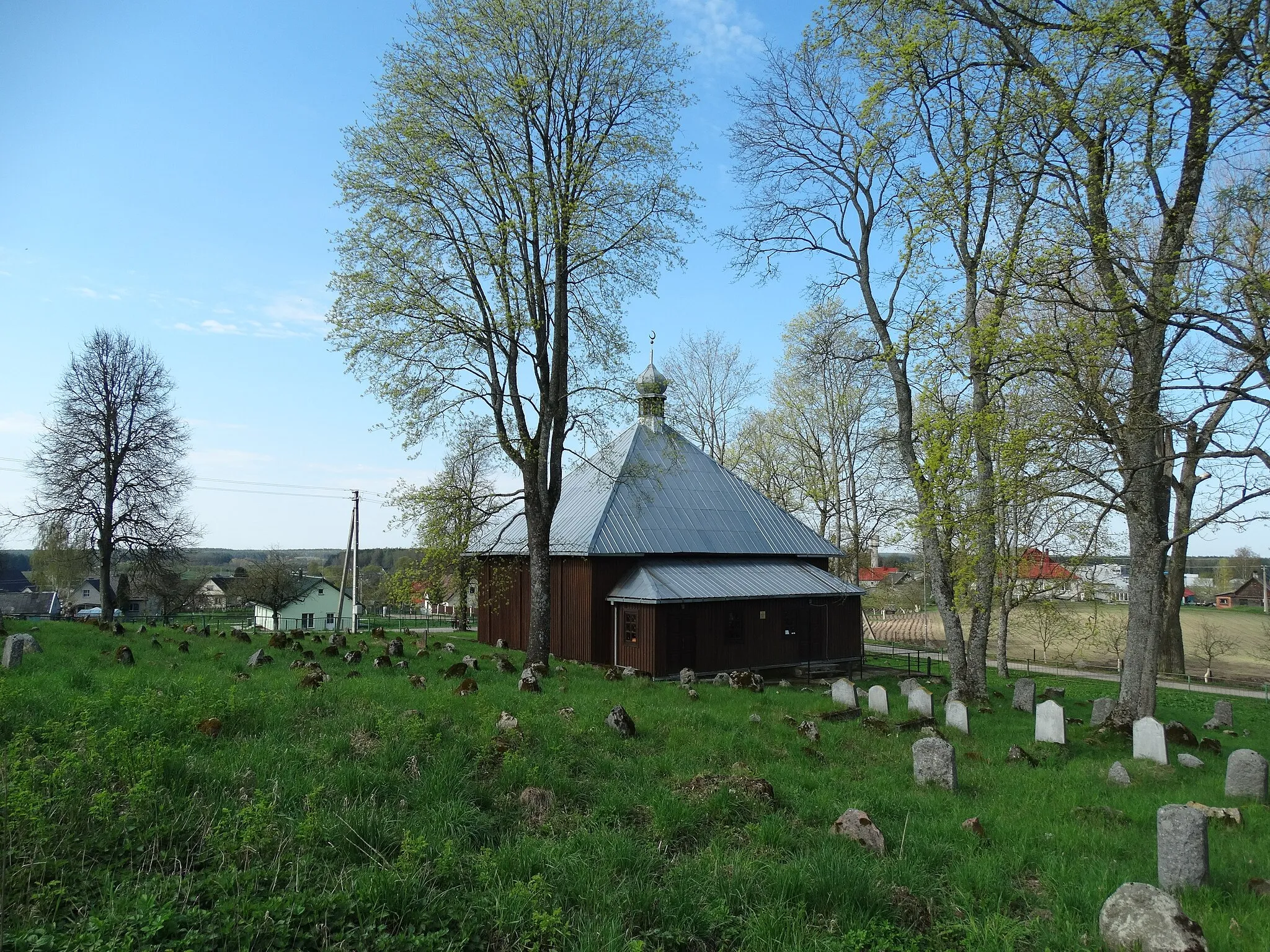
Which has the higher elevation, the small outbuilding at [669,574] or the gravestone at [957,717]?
the small outbuilding at [669,574]

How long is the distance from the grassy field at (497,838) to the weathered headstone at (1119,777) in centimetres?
20

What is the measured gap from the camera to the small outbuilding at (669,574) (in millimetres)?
21359

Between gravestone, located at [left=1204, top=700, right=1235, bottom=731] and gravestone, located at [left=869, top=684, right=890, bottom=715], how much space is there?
8062 millimetres

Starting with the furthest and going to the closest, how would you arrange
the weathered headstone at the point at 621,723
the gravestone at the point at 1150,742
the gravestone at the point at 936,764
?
the gravestone at the point at 1150,742, the weathered headstone at the point at 621,723, the gravestone at the point at 936,764

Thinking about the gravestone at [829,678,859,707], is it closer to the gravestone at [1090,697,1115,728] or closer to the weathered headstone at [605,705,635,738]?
the gravestone at [1090,697,1115,728]

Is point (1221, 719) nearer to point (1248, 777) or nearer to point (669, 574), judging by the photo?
point (1248, 777)

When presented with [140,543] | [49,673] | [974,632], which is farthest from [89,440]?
[974,632]

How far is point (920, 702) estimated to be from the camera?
1327 cm

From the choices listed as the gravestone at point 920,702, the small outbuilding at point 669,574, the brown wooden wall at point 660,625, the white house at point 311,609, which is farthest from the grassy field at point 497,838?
the white house at point 311,609

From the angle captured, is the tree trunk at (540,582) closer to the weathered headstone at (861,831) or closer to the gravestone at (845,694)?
the gravestone at (845,694)

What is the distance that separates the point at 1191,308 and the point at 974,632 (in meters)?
11.3

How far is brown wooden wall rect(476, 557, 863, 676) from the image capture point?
826 inches

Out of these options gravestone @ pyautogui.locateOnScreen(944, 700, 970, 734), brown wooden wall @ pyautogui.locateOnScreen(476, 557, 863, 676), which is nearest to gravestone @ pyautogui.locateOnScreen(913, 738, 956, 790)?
gravestone @ pyautogui.locateOnScreen(944, 700, 970, 734)

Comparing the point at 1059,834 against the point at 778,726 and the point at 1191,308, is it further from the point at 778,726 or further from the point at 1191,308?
the point at 1191,308
